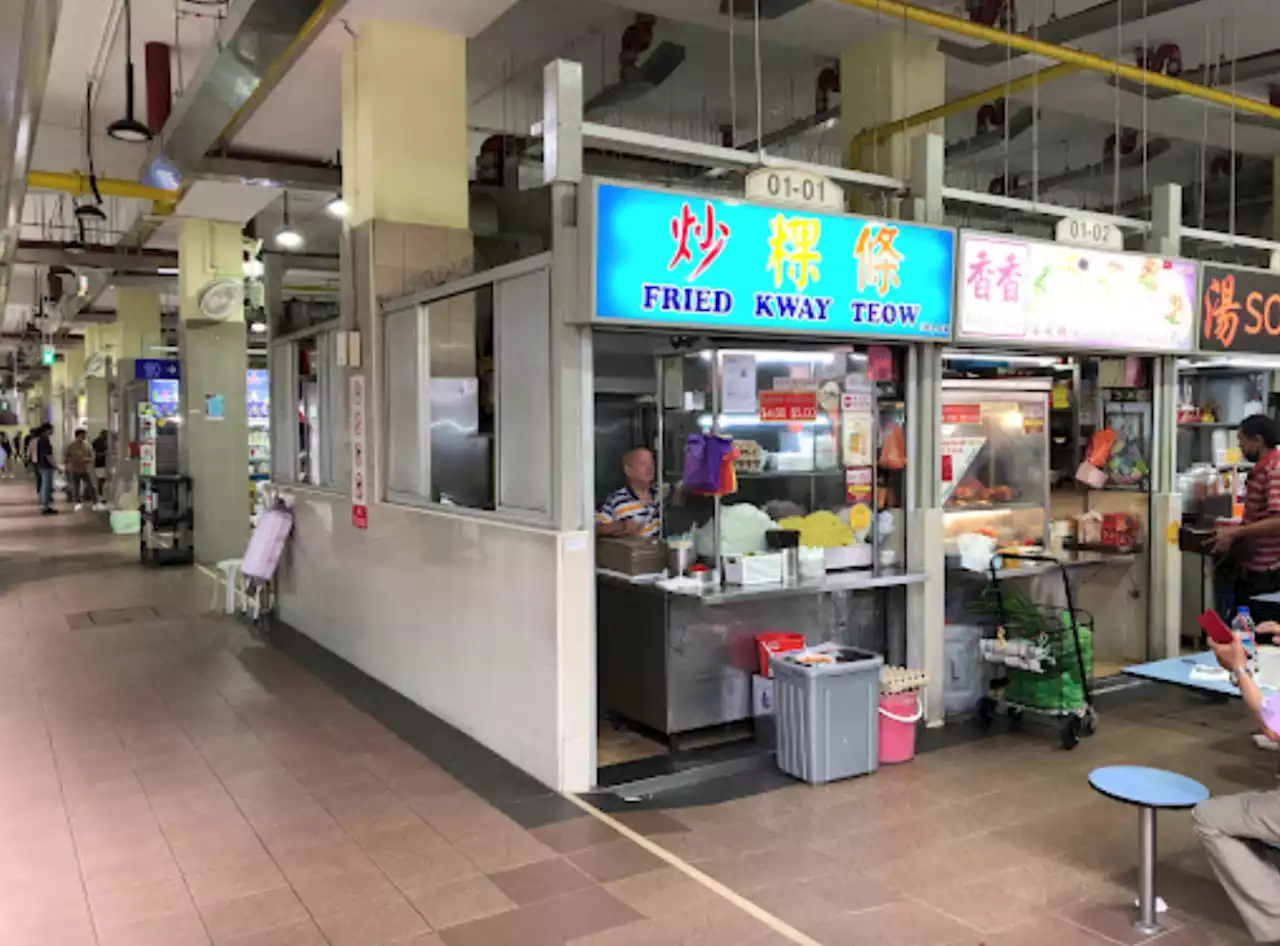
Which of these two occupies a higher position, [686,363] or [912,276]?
[912,276]

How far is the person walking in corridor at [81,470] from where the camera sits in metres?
19.5

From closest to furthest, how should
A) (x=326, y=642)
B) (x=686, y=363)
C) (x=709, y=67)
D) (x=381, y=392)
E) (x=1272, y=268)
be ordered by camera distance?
1. (x=686, y=363)
2. (x=381, y=392)
3. (x=1272, y=268)
4. (x=326, y=642)
5. (x=709, y=67)

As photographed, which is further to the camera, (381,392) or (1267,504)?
(381,392)

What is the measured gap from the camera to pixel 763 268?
485 centimetres

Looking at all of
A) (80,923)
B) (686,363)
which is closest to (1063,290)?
(686,363)

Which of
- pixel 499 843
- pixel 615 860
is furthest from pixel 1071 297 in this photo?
pixel 499 843

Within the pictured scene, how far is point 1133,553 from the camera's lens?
6891mm

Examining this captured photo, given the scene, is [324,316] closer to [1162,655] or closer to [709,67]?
[709,67]

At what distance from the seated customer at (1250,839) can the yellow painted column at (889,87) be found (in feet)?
17.1

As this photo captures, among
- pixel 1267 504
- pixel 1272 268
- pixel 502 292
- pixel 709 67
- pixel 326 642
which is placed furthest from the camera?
pixel 709 67

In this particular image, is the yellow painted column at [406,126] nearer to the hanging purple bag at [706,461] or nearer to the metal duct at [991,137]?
the hanging purple bag at [706,461]

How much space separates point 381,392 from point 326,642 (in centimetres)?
222

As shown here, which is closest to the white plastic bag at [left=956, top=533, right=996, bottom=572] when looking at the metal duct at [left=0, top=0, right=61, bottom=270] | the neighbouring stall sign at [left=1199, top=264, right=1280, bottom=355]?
the neighbouring stall sign at [left=1199, top=264, right=1280, bottom=355]

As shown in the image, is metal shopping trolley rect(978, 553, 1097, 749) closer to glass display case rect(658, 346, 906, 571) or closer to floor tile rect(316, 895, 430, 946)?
glass display case rect(658, 346, 906, 571)
